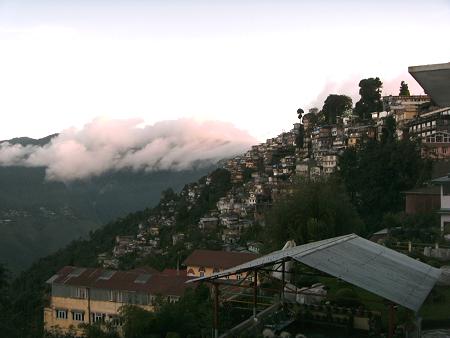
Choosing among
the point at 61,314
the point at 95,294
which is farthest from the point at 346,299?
the point at 61,314

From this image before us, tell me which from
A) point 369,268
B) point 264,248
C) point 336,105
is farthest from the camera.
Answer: point 336,105

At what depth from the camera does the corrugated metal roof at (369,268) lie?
292 inches

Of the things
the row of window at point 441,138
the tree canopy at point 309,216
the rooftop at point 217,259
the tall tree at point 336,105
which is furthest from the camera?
the tall tree at point 336,105

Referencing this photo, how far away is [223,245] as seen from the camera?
1785 inches

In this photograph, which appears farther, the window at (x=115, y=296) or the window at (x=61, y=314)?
the window at (x=61, y=314)

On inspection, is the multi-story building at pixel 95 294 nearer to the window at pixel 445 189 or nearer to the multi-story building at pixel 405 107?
the window at pixel 445 189

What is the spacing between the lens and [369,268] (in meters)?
8.43

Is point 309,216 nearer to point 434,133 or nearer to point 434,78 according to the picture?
point 434,78

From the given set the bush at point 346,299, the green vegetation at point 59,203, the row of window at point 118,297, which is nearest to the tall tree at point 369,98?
the row of window at point 118,297

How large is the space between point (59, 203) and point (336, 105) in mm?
89359

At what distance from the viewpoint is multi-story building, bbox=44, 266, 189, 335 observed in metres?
29.8

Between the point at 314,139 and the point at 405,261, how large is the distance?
2258 inches

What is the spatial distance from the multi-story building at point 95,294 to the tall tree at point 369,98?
36.8m

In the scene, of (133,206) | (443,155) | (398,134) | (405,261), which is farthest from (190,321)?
(133,206)
